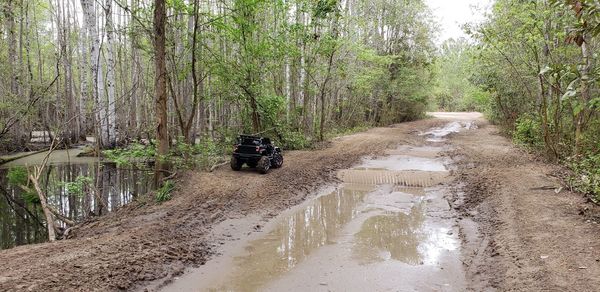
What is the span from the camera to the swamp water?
27.3 ft

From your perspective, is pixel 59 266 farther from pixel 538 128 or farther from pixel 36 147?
pixel 36 147

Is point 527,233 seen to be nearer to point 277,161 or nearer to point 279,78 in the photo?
point 277,161

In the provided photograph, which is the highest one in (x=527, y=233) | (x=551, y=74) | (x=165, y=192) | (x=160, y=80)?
(x=160, y=80)

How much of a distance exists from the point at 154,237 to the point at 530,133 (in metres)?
15.1

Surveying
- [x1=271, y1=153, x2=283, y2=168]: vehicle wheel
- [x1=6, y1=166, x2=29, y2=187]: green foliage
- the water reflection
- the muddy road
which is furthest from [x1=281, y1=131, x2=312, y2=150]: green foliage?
[x1=6, y1=166, x2=29, y2=187]: green foliage

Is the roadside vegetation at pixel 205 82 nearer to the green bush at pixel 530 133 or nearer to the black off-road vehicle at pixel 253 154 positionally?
the black off-road vehicle at pixel 253 154

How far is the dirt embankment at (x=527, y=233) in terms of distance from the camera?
4.35 meters

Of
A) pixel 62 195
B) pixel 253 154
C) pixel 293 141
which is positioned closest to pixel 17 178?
pixel 62 195

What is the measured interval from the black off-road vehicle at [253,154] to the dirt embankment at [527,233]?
4.86 m

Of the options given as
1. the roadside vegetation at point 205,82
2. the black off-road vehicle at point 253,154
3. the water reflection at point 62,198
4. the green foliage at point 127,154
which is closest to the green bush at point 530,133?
the roadside vegetation at point 205,82

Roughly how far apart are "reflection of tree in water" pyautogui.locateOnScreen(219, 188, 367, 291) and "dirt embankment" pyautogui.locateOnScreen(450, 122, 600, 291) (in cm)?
223

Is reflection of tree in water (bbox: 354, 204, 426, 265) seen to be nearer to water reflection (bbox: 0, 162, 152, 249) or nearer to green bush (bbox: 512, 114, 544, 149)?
water reflection (bbox: 0, 162, 152, 249)

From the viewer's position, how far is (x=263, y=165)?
33.9 feet

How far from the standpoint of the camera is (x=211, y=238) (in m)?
6.21
